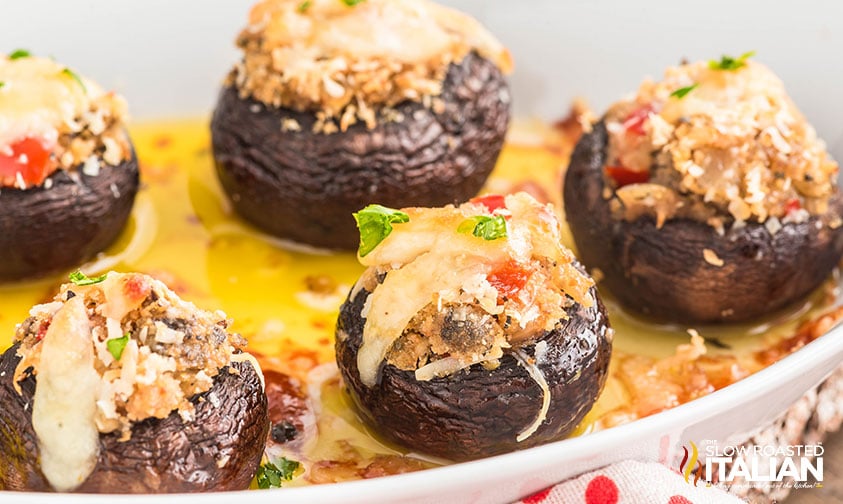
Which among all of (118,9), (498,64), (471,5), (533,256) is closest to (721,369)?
(533,256)

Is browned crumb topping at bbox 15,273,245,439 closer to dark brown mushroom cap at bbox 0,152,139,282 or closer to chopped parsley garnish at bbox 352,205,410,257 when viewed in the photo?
chopped parsley garnish at bbox 352,205,410,257

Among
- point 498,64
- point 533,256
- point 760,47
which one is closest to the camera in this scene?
point 533,256

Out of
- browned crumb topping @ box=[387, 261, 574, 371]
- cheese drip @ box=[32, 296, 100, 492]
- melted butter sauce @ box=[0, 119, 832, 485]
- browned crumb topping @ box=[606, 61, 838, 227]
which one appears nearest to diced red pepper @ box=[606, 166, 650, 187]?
browned crumb topping @ box=[606, 61, 838, 227]

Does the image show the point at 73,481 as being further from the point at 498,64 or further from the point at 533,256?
the point at 498,64

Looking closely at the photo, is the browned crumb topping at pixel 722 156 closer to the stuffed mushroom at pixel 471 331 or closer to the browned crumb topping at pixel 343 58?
the stuffed mushroom at pixel 471 331

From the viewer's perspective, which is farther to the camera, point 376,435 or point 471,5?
point 471,5

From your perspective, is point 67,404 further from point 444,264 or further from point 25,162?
point 25,162
